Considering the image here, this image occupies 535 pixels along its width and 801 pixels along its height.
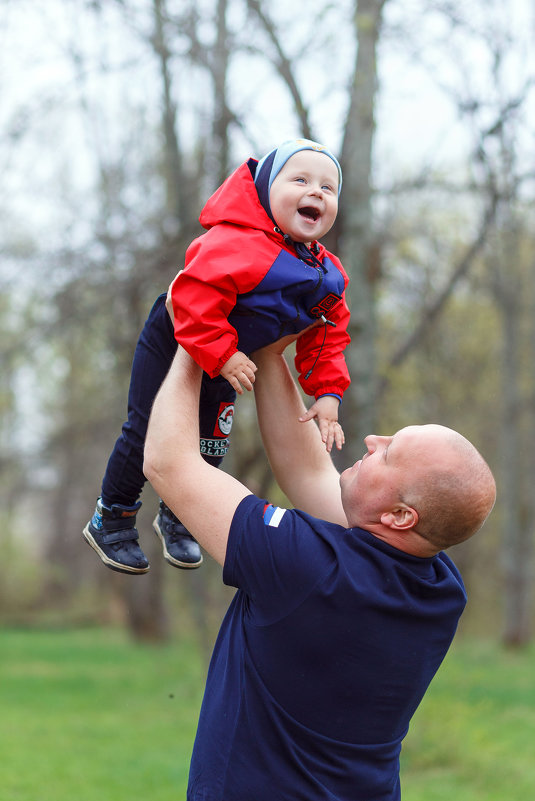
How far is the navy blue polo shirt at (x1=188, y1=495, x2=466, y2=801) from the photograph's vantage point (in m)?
2.13

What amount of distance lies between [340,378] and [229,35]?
6.20m

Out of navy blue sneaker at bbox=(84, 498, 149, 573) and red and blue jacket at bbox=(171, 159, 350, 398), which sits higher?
red and blue jacket at bbox=(171, 159, 350, 398)

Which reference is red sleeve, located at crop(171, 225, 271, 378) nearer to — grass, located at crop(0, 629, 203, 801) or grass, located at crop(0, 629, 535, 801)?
grass, located at crop(0, 629, 203, 801)

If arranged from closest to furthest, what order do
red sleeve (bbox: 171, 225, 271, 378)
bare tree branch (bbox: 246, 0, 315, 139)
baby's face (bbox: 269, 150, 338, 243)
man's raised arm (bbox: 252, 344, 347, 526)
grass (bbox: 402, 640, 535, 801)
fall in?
1. red sleeve (bbox: 171, 225, 271, 378)
2. baby's face (bbox: 269, 150, 338, 243)
3. man's raised arm (bbox: 252, 344, 347, 526)
4. bare tree branch (bbox: 246, 0, 315, 139)
5. grass (bbox: 402, 640, 535, 801)

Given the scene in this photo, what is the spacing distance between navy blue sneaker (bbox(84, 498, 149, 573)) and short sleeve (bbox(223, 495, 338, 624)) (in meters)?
0.62

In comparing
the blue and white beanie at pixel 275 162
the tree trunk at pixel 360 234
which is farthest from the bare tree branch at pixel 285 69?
the blue and white beanie at pixel 275 162

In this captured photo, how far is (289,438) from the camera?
271cm

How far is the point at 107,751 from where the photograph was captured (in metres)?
8.47

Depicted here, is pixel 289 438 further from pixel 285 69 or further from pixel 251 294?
pixel 285 69

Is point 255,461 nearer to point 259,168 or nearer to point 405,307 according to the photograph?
point 405,307

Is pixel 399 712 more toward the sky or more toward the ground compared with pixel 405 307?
more toward the sky

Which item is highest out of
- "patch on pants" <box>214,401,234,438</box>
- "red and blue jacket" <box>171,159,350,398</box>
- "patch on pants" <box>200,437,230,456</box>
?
"red and blue jacket" <box>171,159,350,398</box>

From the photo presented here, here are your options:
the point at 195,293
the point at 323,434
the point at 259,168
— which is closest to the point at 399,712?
the point at 323,434

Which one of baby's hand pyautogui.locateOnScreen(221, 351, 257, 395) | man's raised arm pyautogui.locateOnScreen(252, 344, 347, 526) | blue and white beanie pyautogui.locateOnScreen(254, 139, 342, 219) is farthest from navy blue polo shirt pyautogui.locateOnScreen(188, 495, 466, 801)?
blue and white beanie pyautogui.locateOnScreen(254, 139, 342, 219)
